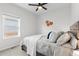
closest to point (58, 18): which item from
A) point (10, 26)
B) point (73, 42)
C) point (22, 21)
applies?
point (73, 42)

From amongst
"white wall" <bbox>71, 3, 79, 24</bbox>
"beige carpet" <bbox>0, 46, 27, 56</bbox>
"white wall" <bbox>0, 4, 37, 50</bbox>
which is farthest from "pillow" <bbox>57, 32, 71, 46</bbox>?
"beige carpet" <bbox>0, 46, 27, 56</bbox>

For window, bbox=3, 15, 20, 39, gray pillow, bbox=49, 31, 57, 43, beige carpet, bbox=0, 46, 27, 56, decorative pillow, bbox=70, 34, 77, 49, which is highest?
window, bbox=3, 15, 20, 39

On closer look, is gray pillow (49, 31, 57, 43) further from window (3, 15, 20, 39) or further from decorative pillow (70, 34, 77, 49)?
window (3, 15, 20, 39)

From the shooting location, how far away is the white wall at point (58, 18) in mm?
1429

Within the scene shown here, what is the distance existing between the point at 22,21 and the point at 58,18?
1.73 ft

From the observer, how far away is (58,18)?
1.47 m

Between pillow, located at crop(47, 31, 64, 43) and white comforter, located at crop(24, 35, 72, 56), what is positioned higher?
pillow, located at crop(47, 31, 64, 43)

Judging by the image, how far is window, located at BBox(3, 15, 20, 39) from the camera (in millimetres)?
1401

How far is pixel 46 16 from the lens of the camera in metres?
1.50

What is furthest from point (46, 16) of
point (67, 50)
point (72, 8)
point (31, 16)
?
point (67, 50)

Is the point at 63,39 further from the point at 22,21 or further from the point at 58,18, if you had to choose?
the point at 22,21

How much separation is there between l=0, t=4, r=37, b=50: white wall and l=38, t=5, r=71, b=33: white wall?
105mm

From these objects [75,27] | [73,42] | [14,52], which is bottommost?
[14,52]

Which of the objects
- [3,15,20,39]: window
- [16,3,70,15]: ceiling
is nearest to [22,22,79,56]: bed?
[3,15,20,39]: window
